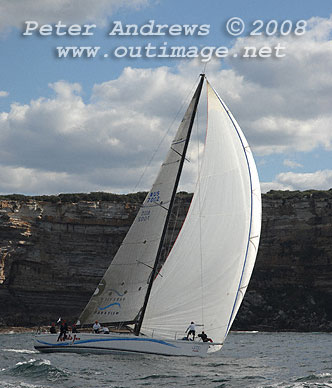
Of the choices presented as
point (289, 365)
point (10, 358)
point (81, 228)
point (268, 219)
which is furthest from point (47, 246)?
point (289, 365)

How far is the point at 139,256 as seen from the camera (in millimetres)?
22219

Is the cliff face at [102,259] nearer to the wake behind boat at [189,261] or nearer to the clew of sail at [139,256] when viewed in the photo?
the clew of sail at [139,256]

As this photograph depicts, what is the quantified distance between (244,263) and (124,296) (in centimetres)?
457

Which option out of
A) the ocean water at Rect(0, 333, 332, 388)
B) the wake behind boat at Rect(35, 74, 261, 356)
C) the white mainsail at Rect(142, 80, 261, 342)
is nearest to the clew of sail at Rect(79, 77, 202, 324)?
the wake behind boat at Rect(35, 74, 261, 356)

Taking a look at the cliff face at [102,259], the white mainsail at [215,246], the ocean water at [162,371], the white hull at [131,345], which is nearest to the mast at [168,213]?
the white mainsail at [215,246]

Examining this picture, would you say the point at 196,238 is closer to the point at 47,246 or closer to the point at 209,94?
the point at 209,94

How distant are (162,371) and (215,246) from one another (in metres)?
5.16

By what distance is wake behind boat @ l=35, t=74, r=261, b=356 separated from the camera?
21047 mm

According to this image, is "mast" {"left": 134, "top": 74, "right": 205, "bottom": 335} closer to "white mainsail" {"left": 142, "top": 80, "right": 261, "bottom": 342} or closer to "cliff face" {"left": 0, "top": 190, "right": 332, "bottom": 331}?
"white mainsail" {"left": 142, "top": 80, "right": 261, "bottom": 342}

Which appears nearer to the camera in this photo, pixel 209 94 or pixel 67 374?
pixel 67 374

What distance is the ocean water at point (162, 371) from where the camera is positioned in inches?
626

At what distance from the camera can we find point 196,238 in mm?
21688

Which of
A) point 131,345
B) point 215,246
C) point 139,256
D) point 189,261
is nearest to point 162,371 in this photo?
point 131,345

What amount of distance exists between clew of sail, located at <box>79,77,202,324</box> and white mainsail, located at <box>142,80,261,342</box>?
2.04 ft
